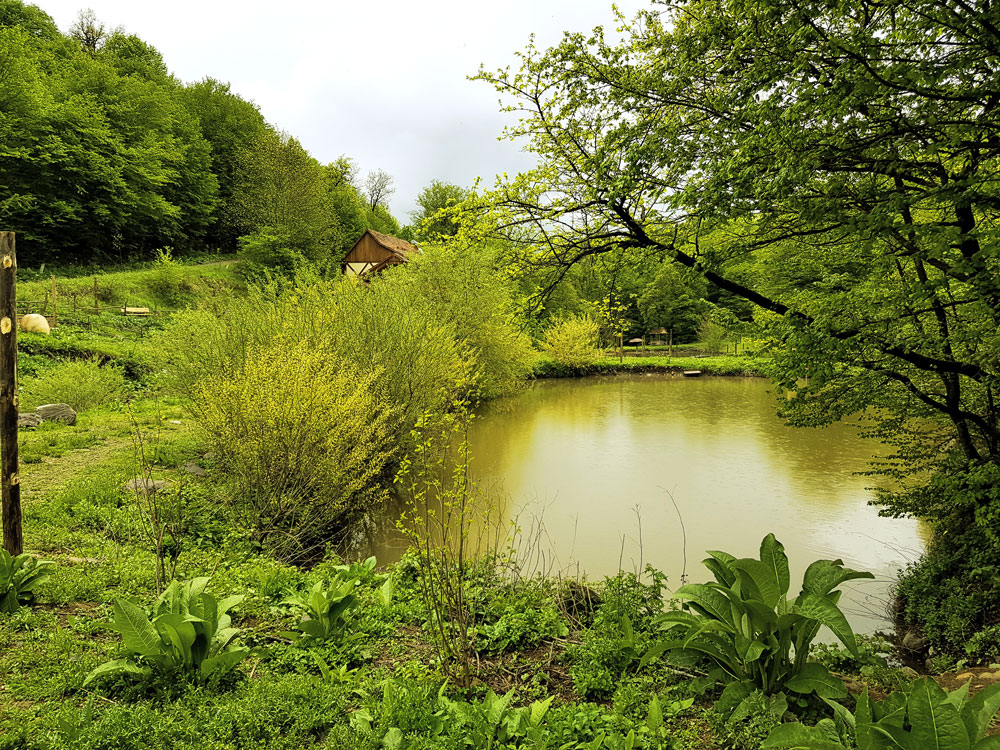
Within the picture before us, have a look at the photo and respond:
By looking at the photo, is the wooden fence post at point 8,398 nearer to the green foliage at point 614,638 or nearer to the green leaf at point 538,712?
the green leaf at point 538,712

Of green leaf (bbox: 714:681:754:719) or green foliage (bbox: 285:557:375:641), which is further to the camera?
green foliage (bbox: 285:557:375:641)

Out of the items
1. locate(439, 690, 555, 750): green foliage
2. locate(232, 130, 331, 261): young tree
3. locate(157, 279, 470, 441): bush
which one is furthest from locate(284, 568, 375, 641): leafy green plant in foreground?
locate(232, 130, 331, 261): young tree

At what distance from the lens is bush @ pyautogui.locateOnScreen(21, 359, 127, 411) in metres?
11.0

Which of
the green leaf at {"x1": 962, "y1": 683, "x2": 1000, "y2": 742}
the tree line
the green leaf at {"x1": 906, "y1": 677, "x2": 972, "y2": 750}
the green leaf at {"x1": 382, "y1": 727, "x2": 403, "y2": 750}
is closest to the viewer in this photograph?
the green leaf at {"x1": 906, "y1": 677, "x2": 972, "y2": 750}

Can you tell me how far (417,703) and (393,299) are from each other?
30.7ft

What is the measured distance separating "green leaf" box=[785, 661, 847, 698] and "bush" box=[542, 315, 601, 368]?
25.9 meters

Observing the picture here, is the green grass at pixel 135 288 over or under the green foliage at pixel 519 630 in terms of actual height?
over

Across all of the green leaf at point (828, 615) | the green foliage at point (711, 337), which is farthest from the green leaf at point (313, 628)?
the green foliage at point (711, 337)

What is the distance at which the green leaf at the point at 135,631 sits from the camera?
9.66 feet

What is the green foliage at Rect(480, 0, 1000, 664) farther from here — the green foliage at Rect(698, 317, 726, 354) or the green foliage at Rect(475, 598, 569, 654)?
the green foliage at Rect(698, 317, 726, 354)

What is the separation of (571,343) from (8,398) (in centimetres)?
2647

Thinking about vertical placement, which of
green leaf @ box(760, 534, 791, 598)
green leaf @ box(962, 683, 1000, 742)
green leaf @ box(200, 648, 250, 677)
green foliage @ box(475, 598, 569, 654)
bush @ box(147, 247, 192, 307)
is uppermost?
bush @ box(147, 247, 192, 307)

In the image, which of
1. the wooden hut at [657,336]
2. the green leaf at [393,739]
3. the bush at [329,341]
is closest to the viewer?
the green leaf at [393,739]

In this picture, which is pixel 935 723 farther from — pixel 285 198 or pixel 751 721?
pixel 285 198
